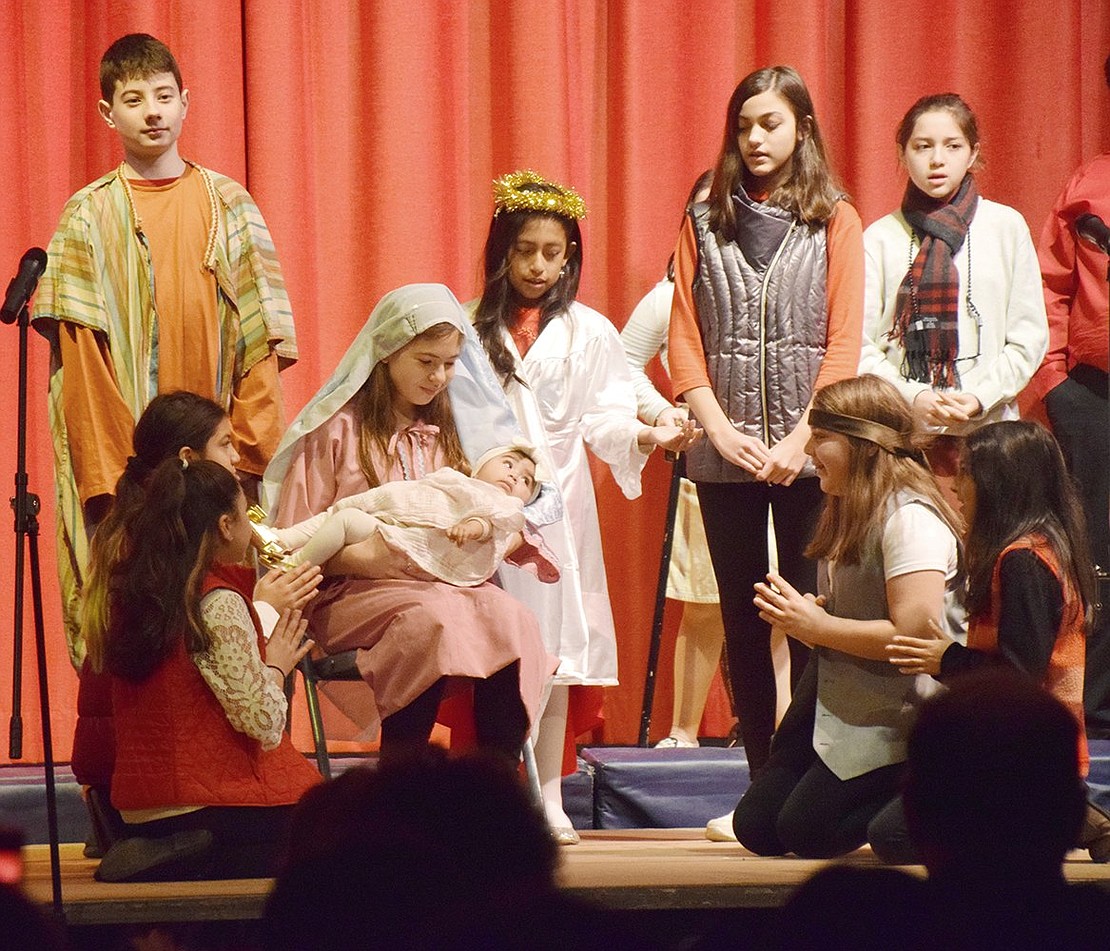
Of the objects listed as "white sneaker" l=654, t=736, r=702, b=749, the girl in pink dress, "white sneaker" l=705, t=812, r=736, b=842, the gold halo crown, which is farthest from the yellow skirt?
the girl in pink dress

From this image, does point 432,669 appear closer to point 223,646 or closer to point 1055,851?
point 223,646

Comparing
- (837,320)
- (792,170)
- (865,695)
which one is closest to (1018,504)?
(865,695)

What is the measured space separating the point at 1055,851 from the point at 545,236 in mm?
2598

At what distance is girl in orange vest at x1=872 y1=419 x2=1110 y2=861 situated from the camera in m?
2.82

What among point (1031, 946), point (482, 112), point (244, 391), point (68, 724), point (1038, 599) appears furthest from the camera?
point (482, 112)

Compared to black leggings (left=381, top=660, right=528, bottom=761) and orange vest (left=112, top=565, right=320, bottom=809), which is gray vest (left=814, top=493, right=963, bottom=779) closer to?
black leggings (left=381, top=660, right=528, bottom=761)

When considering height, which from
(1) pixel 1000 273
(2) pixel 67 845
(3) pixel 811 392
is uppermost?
(1) pixel 1000 273

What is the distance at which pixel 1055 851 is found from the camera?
147 centimetres

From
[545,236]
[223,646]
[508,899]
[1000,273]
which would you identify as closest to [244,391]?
[545,236]

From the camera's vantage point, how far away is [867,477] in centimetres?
302

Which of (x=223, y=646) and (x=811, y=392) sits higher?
(x=811, y=392)

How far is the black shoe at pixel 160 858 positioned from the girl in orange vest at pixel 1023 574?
124 cm

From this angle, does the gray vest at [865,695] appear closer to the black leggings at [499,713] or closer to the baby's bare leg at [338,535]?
the black leggings at [499,713]

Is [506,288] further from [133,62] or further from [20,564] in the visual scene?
[20,564]
